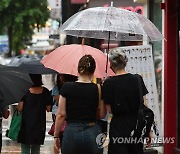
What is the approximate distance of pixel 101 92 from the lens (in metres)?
5.60

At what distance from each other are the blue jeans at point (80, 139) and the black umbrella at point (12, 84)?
3.10 ft

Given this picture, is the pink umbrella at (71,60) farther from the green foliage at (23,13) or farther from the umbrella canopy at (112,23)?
Result: the green foliage at (23,13)

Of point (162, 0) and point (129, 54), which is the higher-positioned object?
point (162, 0)

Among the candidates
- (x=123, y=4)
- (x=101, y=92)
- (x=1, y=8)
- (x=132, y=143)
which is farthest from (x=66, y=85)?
(x=1, y=8)

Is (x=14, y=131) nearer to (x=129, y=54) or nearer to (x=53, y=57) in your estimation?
(x=53, y=57)

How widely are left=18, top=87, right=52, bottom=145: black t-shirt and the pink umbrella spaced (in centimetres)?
56

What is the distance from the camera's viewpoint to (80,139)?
546 cm

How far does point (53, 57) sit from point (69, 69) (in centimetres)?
45

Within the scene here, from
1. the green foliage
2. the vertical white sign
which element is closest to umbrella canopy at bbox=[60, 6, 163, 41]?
the vertical white sign

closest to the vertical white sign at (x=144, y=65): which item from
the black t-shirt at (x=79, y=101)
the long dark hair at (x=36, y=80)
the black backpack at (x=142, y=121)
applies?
the long dark hair at (x=36, y=80)

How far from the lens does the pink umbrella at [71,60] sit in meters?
6.61

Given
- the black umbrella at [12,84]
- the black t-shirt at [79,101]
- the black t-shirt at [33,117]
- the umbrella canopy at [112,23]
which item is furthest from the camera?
the black t-shirt at [33,117]

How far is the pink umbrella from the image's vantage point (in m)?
6.61

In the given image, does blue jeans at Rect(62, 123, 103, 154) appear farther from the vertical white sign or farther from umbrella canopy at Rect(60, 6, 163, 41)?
the vertical white sign
